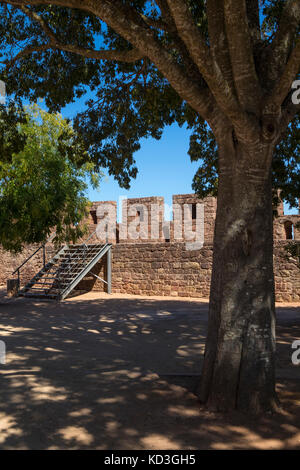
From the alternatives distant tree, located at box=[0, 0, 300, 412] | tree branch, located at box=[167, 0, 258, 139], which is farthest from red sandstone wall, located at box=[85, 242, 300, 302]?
tree branch, located at box=[167, 0, 258, 139]

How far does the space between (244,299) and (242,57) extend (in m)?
2.40

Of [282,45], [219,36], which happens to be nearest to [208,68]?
[219,36]

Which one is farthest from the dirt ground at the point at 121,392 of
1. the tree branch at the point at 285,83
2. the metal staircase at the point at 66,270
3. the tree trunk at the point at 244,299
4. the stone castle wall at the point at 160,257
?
the metal staircase at the point at 66,270

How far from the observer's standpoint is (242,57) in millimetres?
3906

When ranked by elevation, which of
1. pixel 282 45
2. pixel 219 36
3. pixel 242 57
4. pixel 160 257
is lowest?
pixel 160 257

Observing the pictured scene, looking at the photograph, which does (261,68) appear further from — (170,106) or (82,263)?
(82,263)

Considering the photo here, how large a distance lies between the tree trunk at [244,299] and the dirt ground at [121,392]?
23 centimetres

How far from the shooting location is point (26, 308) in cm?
1209

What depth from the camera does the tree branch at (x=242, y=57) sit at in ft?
12.4

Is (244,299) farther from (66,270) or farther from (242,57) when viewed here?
(66,270)

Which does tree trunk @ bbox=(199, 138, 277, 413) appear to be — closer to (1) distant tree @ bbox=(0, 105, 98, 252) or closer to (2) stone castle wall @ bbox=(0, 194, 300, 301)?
(1) distant tree @ bbox=(0, 105, 98, 252)

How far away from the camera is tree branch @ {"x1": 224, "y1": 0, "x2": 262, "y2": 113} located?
12.4 feet

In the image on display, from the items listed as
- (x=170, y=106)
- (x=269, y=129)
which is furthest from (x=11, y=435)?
(x=170, y=106)
